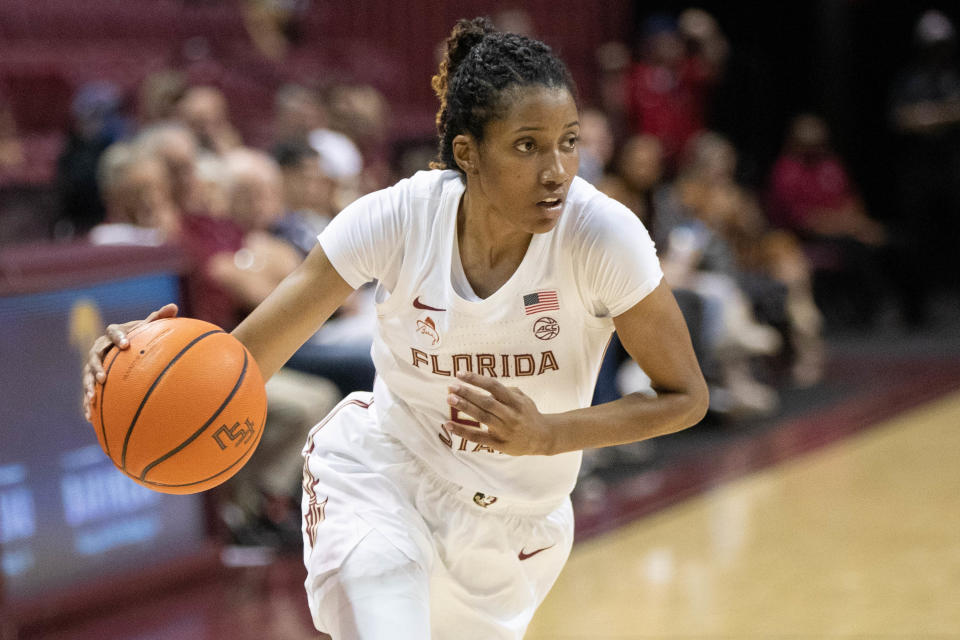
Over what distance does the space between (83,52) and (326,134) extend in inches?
118

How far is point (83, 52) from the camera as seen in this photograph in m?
8.63

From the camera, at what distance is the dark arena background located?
4488 mm

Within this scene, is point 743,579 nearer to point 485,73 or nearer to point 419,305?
point 419,305

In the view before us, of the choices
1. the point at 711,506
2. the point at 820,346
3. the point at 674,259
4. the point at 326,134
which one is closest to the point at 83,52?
the point at 326,134

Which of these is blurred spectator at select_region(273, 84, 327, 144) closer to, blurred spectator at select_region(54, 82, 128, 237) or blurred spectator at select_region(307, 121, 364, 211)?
blurred spectator at select_region(307, 121, 364, 211)

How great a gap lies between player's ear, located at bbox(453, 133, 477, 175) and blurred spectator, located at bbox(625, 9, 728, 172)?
849 cm

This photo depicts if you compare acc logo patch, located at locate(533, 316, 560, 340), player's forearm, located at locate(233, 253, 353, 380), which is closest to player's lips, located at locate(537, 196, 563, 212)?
acc logo patch, located at locate(533, 316, 560, 340)

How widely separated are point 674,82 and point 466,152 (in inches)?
355

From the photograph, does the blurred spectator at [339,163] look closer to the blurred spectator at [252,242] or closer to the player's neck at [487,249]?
the blurred spectator at [252,242]

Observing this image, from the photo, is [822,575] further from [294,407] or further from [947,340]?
[947,340]

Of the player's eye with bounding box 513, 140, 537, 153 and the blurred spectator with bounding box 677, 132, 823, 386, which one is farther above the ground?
the player's eye with bounding box 513, 140, 537, 153

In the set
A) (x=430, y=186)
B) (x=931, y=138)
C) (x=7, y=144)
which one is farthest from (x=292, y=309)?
(x=931, y=138)

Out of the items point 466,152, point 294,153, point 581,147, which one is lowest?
point 581,147

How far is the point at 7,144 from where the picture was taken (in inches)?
280
